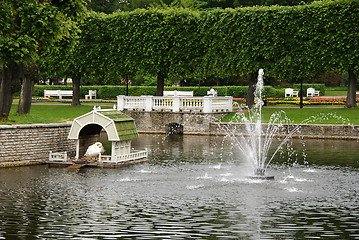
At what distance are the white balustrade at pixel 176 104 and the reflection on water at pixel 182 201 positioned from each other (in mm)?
17562

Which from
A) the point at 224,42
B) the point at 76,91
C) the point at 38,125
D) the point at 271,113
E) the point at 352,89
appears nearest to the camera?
the point at 38,125

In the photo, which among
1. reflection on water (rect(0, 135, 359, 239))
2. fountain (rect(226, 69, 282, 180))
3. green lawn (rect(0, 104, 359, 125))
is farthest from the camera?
green lawn (rect(0, 104, 359, 125))

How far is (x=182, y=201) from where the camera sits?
2058cm

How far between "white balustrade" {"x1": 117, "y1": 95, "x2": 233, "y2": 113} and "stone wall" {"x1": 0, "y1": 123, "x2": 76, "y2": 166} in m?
17.6

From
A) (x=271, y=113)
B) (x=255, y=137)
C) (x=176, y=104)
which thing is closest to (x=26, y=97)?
(x=176, y=104)

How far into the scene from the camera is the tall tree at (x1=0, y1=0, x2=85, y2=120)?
30.2m

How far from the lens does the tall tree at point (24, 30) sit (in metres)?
30.2

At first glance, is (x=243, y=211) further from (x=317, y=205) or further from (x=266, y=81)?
(x=266, y=81)

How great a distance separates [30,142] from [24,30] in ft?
18.7

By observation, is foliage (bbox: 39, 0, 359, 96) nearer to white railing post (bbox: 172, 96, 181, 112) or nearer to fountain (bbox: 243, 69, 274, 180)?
fountain (bbox: 243, 69, 274, 180)

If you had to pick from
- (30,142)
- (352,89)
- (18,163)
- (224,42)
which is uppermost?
(224,42)

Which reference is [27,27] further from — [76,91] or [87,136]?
[76,91]

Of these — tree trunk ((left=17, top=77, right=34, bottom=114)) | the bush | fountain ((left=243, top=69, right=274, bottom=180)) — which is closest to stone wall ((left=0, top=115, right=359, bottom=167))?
fountain ((left=243, top=69, right=274, bottom=180))

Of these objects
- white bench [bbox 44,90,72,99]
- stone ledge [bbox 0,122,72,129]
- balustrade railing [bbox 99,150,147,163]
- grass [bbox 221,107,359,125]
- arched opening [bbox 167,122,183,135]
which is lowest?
balustrade railing [bbox 99,150,147,163]
